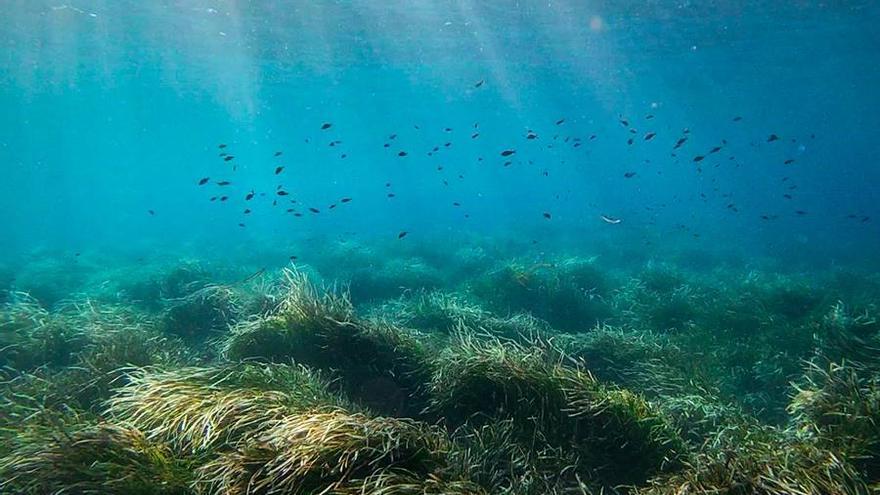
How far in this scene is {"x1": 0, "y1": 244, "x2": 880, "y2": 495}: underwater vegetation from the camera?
3.50m

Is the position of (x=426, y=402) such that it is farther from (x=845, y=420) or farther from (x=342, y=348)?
(x=845, y=420)

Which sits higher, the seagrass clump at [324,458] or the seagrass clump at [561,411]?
the seagrass clump at [324,458]

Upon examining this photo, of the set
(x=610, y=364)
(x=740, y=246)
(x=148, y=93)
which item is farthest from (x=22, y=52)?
(x=740, y=246)

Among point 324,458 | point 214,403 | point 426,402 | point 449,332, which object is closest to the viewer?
point 324,458

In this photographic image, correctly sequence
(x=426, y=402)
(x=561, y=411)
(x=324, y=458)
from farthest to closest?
(x=426, y=402) → (x=561, y=411) → (x=324, y=458)

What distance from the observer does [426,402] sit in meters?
5.53

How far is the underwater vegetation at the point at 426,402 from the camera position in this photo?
350 centimetres

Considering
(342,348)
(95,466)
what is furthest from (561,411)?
(95,466)

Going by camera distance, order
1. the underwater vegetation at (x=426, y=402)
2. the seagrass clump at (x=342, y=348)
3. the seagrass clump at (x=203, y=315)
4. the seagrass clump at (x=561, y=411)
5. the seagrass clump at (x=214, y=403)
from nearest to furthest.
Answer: the underwater vegetation at (x=426, y=402) < the seagrass clump at (x=214, y=403) < the seagrass clump at (x=561, y=411) < the seagrass clump at (x=342, y=348) < the seagrass clump at (x=203, y=315)

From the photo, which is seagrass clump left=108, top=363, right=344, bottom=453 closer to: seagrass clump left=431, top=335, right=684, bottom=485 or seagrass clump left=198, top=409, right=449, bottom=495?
seagrass clump left=198, top=409, right=449, bottom=495

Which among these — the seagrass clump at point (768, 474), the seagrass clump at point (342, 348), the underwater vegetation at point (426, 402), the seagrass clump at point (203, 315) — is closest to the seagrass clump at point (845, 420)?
the underwater vegetation at point (426, 402)

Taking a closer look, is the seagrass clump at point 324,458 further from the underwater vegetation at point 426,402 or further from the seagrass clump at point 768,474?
the seagrass clump at point 768,474

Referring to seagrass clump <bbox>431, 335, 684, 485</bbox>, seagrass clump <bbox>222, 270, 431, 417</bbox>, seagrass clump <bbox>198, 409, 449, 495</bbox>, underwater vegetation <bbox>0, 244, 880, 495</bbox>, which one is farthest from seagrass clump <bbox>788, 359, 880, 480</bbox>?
seagrass clump <bbox>222, 270, 431, 417</bbox>

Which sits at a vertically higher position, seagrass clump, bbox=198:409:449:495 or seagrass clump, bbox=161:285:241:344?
seagrass clump, bbox=198:409:449:495
